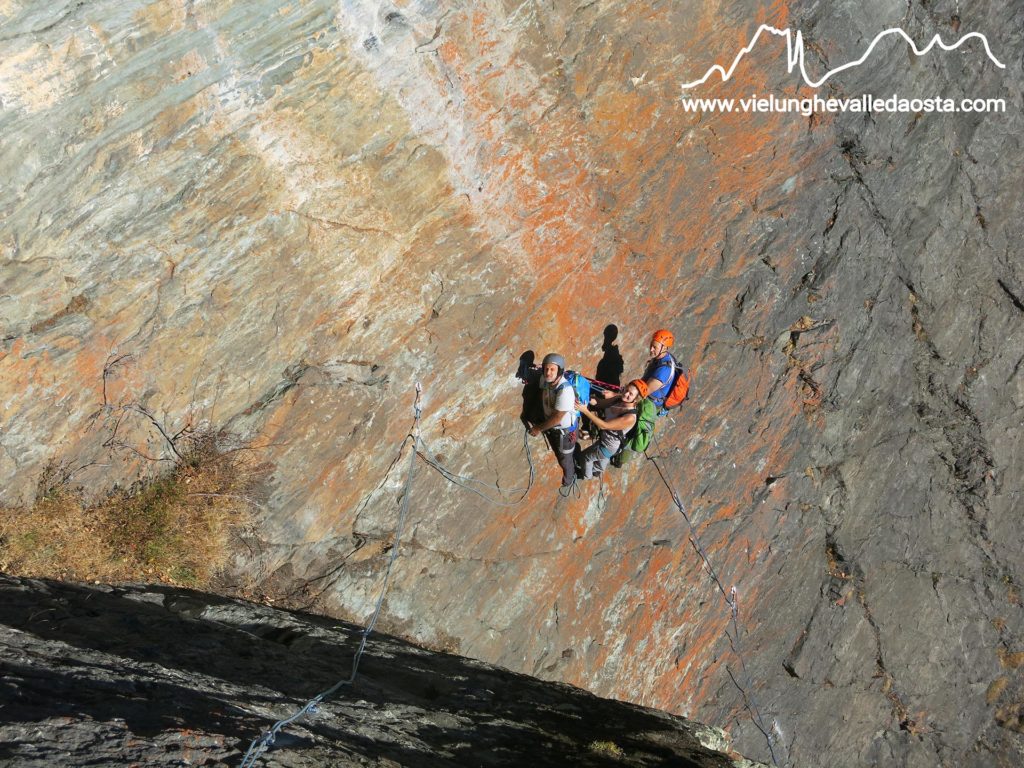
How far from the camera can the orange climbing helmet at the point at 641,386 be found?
8.90 metres

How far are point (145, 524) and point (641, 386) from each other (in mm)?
5236

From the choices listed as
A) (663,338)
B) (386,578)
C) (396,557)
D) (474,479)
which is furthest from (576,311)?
(386,578)

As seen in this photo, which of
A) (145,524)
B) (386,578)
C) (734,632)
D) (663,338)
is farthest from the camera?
(734,632)

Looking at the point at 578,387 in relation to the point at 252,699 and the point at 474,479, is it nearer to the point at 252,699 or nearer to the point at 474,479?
the point at 474,479

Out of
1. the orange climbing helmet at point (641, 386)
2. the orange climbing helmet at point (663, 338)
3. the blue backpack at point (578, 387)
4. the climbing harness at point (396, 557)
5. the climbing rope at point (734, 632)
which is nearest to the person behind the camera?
the climbing harness at point (396, 557)

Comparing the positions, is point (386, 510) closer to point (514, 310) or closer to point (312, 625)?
point (312, 625)

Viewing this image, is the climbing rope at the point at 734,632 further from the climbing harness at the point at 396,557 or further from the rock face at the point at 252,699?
the rock face at the point at 252,699

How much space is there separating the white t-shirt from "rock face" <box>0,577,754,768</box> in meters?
2.83

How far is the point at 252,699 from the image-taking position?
Answer: 5594mm

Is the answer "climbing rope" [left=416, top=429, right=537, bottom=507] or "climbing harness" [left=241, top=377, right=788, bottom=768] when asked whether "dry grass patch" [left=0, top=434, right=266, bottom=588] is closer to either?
Answer: "climbing harness" [left=241, top=377, right=788, bottom=768]

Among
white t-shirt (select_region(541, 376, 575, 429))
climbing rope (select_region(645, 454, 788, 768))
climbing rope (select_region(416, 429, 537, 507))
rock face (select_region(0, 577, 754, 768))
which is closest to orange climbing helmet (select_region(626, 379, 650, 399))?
white t-shirt (select_region(541, 376, 575, 429))

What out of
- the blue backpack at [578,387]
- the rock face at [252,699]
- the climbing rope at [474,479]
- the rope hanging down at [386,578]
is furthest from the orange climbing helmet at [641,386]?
the rock face at [252,699]

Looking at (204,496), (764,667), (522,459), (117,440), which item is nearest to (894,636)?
(764,667)

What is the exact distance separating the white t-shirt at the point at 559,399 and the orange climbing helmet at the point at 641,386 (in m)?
0.69
